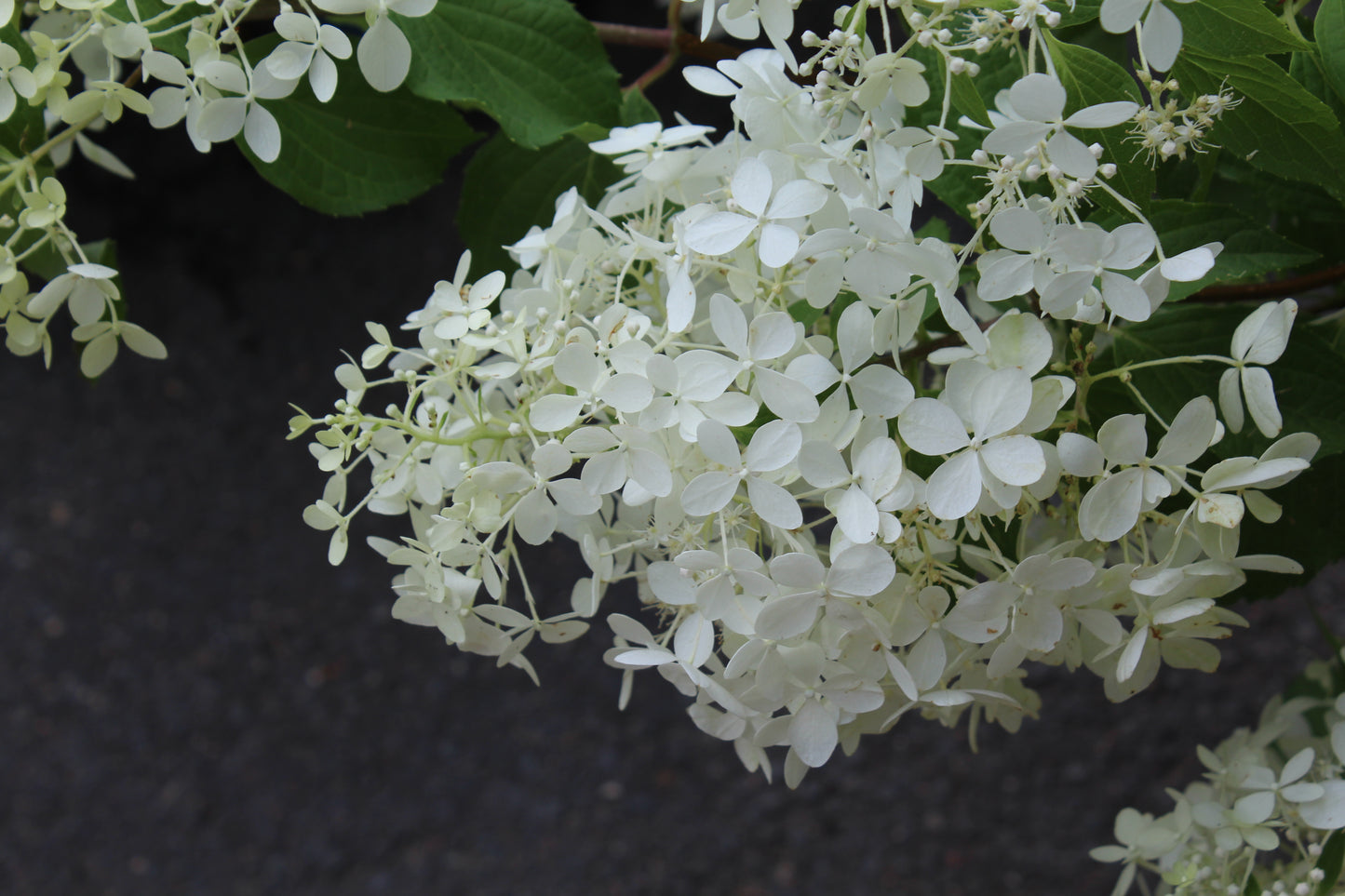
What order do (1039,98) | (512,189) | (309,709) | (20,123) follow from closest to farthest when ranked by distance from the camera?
(1039,98)
(20,123)
(512,189)
(309,709)

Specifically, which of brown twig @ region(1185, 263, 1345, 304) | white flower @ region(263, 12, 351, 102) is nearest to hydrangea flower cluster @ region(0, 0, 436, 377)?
white flower @ region(263, 12, 351, 102)

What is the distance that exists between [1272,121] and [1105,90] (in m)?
0.06

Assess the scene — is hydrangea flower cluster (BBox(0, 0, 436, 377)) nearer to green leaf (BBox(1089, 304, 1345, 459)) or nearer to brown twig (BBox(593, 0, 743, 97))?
brown twig (BBox(593, 0, 743, 97))

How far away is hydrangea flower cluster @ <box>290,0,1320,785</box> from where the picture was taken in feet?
0.94

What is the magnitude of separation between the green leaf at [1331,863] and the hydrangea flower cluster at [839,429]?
122 mm

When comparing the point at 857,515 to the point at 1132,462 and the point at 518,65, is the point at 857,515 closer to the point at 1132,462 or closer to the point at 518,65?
the point at 1132,462

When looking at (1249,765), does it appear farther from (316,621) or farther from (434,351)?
(316,621)

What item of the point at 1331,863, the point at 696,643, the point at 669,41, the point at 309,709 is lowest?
the point at 309,709

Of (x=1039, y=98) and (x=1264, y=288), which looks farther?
(x=1264, y=288)

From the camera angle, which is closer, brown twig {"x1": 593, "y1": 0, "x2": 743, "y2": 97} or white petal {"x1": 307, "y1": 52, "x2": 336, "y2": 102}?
white petal {"x1": 307, "y1": 52, "x2": 336, "y2": 102}

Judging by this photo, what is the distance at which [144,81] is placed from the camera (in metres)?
0.37

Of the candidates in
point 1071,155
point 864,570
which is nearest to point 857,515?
point 864,570

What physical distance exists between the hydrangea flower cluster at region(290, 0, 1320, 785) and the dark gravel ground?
816mm

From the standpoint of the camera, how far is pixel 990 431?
0.28 meters
